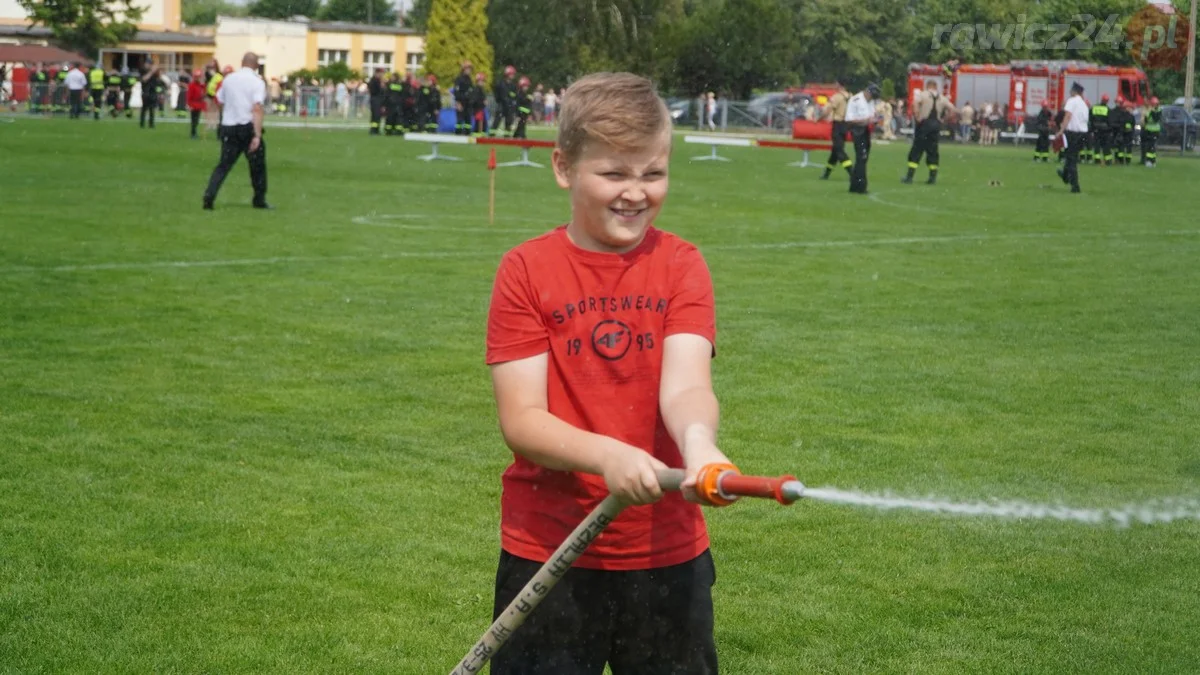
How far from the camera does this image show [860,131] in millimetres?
30953

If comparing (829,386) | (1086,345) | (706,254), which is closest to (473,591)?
(829,386)

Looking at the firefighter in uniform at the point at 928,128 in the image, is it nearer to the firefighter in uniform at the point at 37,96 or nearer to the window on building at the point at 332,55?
the firefighter in uniform at the point at 37,96

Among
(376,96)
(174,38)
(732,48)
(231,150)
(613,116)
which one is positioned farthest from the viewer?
(174,38)

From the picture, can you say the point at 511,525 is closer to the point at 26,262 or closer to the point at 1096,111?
the point at 26,262

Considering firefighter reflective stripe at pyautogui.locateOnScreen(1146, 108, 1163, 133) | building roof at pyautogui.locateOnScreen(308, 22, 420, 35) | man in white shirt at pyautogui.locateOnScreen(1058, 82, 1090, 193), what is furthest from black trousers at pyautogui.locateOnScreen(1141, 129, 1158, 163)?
building roof at pyautogui.locateOnScreen(308, 22, 420, 35)

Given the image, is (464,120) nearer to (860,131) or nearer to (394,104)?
(394,104)

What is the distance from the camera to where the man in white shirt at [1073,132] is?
33.0 metres

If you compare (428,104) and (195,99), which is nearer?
(195,99)

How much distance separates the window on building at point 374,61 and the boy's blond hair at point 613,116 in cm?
11522

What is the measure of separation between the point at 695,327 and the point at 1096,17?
9209 centimetres

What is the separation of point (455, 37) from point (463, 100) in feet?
119

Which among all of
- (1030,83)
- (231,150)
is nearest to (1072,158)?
(231,150)

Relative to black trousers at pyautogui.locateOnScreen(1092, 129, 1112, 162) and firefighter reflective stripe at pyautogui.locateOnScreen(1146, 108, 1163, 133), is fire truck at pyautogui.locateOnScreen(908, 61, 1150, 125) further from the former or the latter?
black trousers at pyautogui.locateOnScreen(1092, 129, 1112, 162)

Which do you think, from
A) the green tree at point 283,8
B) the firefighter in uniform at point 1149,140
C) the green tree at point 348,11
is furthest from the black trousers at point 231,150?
the green tree at point 348,11
